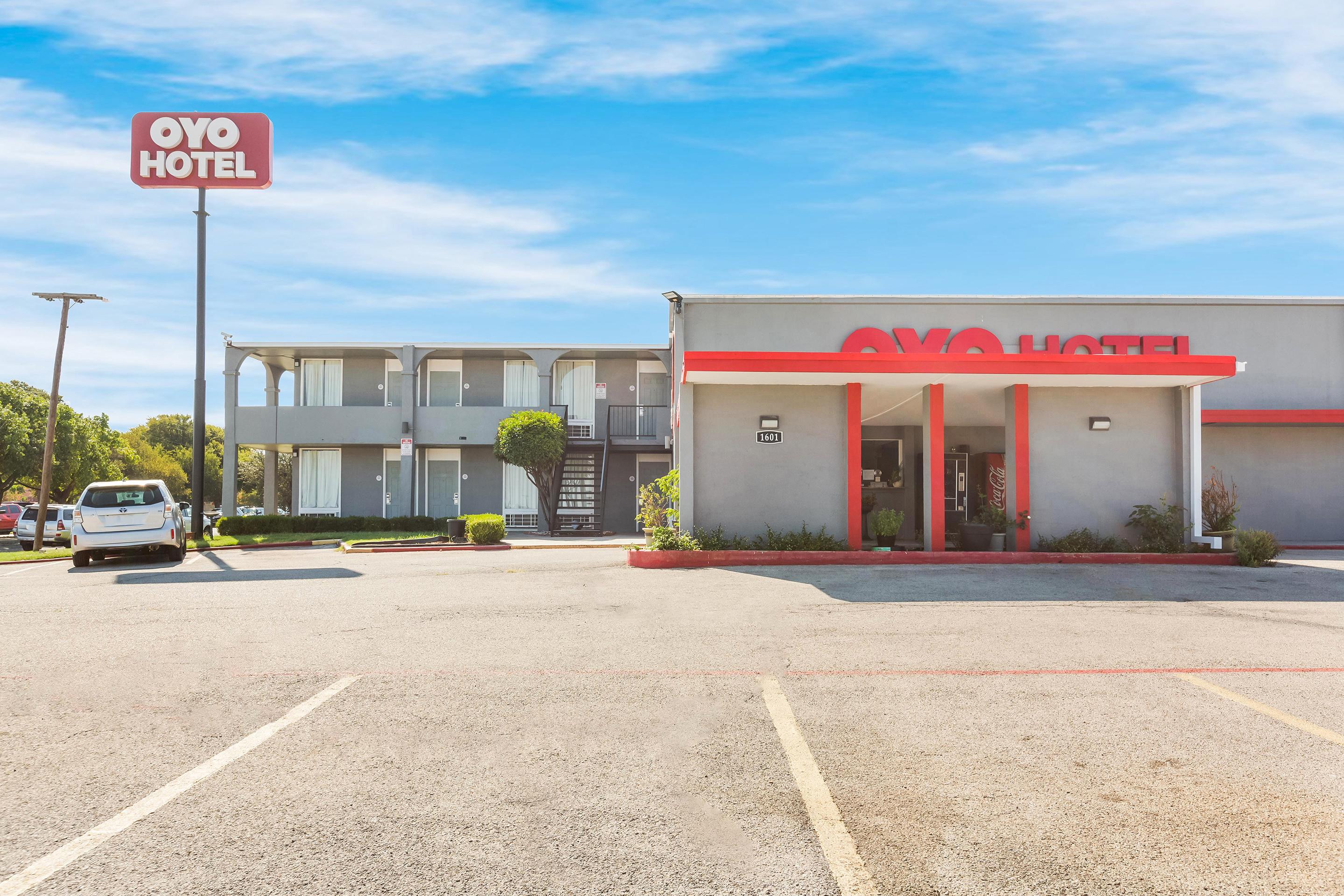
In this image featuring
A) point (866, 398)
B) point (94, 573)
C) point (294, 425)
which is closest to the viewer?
point (94, 573)

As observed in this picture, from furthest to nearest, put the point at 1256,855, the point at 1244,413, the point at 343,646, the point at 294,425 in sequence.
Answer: the point at 294,425, the point at 1244,413, the point at 343,646, the point at 1256,855

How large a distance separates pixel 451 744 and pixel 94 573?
39.7 ft

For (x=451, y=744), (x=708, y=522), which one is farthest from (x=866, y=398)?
(x=451, y=744)

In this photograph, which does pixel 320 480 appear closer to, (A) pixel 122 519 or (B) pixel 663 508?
(A) pixel 122 519

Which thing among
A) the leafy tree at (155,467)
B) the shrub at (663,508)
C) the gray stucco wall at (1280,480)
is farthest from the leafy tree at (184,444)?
A: the gray stucco wall at (1280,480)

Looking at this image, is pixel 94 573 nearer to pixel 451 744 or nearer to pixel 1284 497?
pixel 451 744

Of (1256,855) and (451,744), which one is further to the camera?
(451,744)

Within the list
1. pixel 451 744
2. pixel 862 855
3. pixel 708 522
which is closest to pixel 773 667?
pixel 451 744

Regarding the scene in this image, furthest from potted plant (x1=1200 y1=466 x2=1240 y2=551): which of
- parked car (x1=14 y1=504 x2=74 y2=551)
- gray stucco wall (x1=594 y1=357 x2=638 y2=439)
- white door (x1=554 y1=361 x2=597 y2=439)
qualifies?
parked car (x1=14 y1=504 x2=74 y2=551)

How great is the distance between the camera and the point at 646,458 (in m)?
28.9

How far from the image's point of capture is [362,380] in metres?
29.6

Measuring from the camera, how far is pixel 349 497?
29.1 m

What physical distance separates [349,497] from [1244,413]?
25.1 m

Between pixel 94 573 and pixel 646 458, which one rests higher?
pixel 646 458
